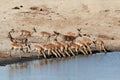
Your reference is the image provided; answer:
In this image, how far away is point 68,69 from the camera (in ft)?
84.8

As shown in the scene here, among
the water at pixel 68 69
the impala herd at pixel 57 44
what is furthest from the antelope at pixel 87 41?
the water at pixel 68 69

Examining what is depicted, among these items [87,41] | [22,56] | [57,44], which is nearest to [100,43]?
[87,41]

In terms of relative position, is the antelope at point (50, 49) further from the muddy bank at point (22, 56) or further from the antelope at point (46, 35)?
the antelope at point (46, 35)

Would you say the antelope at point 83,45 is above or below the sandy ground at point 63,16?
below

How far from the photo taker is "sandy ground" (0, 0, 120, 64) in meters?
32.8

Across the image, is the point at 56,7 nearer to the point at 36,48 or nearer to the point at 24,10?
the point at 24,10

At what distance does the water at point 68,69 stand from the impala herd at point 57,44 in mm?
740

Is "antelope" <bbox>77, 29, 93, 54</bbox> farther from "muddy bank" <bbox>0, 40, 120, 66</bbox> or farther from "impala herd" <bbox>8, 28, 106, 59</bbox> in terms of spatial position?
"muddy bank" <bbox>0, 40, 120, 66</bbox>

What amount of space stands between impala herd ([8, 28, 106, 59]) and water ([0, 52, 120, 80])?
0.74 metres

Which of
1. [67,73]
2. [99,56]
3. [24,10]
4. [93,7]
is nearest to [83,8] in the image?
[93,7]

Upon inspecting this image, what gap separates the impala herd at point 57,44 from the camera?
28594mm

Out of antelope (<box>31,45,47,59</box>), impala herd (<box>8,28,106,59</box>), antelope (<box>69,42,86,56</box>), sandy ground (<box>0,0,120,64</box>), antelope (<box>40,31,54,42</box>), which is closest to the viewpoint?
antelope (<box>31,45,47,59</box>)

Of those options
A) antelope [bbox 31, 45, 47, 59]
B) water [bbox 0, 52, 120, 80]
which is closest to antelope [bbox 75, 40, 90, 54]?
water [bbox 0, 52, 120, 80]

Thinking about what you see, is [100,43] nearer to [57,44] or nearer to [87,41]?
[87,41]
